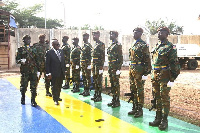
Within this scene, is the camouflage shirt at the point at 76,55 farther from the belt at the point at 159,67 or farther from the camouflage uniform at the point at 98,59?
the belt at the point at 159,67

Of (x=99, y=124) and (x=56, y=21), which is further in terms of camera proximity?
(x=56, y=21)

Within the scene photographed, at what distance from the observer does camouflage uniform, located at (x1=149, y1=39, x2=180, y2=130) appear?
4414 millimetres

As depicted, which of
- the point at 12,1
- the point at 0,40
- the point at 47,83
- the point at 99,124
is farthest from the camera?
the point at 12,1

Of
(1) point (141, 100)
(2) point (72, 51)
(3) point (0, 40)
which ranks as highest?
(3) point (0, 40)

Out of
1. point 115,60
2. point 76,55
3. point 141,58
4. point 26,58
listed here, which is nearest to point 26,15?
point 76,55

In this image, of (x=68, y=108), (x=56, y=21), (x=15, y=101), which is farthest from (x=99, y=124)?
(x=56, y=21)

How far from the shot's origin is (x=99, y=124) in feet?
16.4

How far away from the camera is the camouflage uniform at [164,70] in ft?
14.5

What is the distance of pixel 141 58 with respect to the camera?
5227mm

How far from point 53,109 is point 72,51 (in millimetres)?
2898

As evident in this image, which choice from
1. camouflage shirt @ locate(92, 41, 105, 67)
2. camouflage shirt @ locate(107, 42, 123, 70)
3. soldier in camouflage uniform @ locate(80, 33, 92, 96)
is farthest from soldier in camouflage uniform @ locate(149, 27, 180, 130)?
soldier in camouflage uniform @ locate(80, 33, 92, 96)

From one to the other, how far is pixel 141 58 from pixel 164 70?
2.64ft

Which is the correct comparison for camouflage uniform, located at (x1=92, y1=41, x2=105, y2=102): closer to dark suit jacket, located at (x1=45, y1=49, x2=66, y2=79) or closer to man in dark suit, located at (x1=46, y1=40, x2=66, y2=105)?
man in dark suit, located at (x1=46, y1=40, x2=66, y2=105)

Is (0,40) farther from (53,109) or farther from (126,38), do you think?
(53,109)
